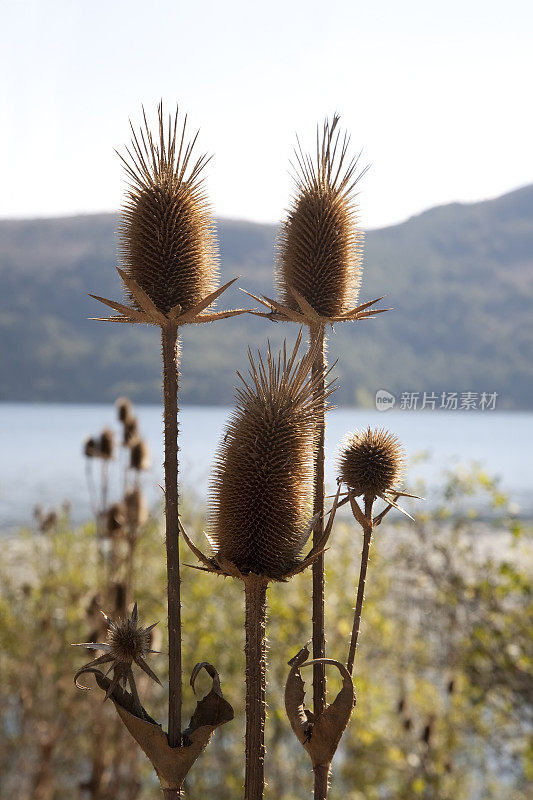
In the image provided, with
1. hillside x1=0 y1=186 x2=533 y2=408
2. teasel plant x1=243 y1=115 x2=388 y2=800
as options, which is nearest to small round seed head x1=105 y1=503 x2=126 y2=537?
teasel plant x1=243 y1=115 x2=388 y2=800

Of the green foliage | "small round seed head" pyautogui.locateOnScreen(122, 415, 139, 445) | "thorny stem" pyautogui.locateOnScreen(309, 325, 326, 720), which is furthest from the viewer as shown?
the green foliage

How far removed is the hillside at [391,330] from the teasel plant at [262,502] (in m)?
5.86

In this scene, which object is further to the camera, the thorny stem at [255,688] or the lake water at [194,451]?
the lake water at [194,451]

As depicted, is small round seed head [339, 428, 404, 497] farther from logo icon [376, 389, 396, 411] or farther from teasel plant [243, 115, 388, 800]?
logo icon [376, 389, 396, 411]

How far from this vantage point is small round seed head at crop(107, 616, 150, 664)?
1021 millimetres

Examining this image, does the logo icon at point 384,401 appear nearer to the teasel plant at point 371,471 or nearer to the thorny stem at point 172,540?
the teasel plant at point 371,471

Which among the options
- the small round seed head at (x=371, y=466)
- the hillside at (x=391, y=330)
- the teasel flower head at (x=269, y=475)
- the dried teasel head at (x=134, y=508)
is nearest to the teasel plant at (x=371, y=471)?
the small round seed head at (x=371, y=466)

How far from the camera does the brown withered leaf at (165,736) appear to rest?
0.98 metres

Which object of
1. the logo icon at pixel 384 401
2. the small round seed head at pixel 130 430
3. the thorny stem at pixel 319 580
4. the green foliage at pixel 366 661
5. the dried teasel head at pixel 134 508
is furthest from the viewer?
the green foliage at pixel 366 661

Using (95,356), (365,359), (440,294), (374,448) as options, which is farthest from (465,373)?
(95,356)

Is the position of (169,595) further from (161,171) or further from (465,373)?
(465,373)

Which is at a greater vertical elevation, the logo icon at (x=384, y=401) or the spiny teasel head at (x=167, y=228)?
the spiny teasel head at (x=167, y=228)

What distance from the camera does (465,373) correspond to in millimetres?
12859

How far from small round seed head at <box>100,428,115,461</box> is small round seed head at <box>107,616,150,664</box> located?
2.16 m
